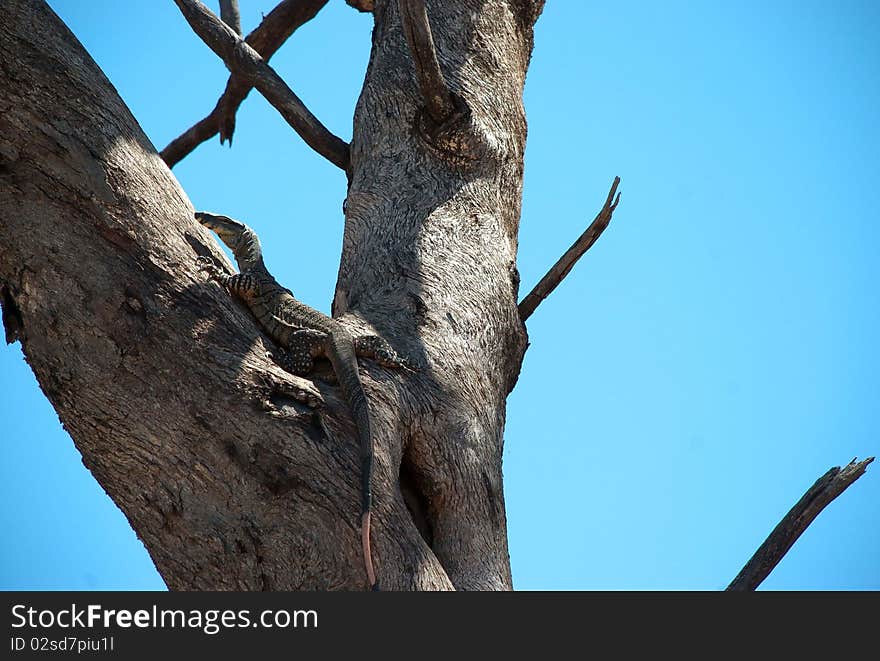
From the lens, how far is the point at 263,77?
512 centimetres

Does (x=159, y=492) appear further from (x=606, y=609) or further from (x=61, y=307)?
(x=606, y=609)

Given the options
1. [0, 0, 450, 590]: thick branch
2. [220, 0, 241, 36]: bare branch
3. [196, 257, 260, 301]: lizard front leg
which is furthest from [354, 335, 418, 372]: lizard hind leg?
[220, 0, 241, 36]: bare branch

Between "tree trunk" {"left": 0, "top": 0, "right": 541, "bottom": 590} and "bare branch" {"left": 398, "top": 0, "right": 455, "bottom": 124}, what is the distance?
42.3 inches

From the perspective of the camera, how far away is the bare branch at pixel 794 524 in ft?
10.6

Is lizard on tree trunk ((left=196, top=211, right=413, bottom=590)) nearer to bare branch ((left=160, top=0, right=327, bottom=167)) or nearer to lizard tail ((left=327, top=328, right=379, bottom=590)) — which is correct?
lizard tail ((left=327, top=328, right=379, bottom=590))

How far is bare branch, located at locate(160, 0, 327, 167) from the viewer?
654 centimetres

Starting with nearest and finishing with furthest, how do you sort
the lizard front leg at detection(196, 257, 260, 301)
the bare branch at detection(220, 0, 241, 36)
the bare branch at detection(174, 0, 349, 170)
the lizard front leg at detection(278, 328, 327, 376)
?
1. the lizard front leg at detection(196, 257, 260, 301)
2. the lizard front leg at detection(278, 328, 327, 376)
3. the bare branch at detection(174, 0, 349, 170)
4. the bare branch at detection(220, 0, 241, 36)

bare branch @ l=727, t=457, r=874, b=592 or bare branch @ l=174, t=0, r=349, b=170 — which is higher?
bare branch @ l=174, t=0, r=349, b=170

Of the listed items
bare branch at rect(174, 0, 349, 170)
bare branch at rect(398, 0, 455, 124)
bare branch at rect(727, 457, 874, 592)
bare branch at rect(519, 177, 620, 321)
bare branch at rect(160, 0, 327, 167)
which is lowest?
bare branch at rect(727, 457, 874, 592)

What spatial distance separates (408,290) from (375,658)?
5.14ft

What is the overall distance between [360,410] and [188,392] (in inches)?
20.4

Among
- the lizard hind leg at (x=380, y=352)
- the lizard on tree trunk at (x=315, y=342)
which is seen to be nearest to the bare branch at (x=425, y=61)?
the lizard on tree trunk at (x=315, y=342)

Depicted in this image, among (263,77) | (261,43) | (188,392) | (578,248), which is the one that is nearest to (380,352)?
(188,392)

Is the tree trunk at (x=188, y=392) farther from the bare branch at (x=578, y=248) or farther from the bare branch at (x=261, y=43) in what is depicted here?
the bare branch at (x=261, y=43)
